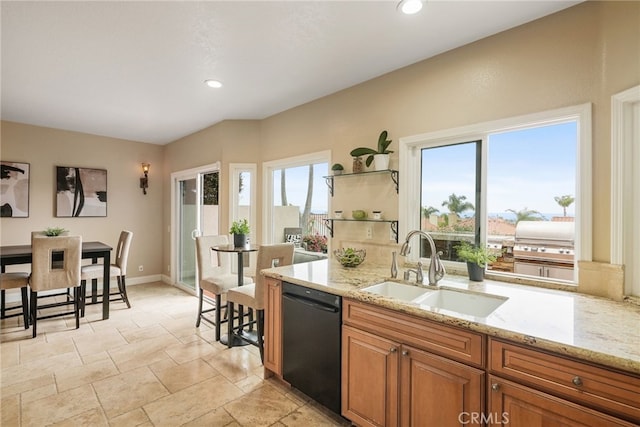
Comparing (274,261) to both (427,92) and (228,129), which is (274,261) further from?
(228,129)

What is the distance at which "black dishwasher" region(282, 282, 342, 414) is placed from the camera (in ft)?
6.41

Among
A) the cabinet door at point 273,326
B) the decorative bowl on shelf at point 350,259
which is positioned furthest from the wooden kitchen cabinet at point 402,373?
the decorative bowl on shelf at point 350,259

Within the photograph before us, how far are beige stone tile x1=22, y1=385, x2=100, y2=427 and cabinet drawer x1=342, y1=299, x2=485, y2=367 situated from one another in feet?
6.46

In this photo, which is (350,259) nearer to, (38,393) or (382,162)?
(382,162)

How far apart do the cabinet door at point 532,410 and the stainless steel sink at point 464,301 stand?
0.60 m

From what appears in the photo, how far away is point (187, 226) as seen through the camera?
5.41 meters

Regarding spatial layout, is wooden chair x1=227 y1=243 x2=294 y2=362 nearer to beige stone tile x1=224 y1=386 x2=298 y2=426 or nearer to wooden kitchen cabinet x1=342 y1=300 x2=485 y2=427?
beige stone tile x1=224 y1=386 x2=298 y2=426

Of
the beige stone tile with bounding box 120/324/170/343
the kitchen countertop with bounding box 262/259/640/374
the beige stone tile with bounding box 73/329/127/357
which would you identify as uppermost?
the kitchen countertop with bounding box 262/259/640/374

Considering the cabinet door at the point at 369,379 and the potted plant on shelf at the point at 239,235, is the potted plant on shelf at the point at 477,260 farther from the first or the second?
the potted plant on shelf at the point at 239,235

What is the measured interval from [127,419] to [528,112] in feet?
11.0

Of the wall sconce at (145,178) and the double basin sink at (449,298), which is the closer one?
the double basin sink at (449,298)

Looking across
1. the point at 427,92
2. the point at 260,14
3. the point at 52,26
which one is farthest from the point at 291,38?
the point at 52,26

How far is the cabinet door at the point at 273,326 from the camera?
234cm

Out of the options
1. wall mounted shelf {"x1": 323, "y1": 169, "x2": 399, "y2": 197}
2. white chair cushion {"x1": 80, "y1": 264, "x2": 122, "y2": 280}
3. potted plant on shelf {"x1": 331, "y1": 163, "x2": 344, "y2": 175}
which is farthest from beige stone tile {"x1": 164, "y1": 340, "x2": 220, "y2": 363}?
potted plant on shelf {"x1": 331, "y1": 163, "x2": 344, "y2": 175}
